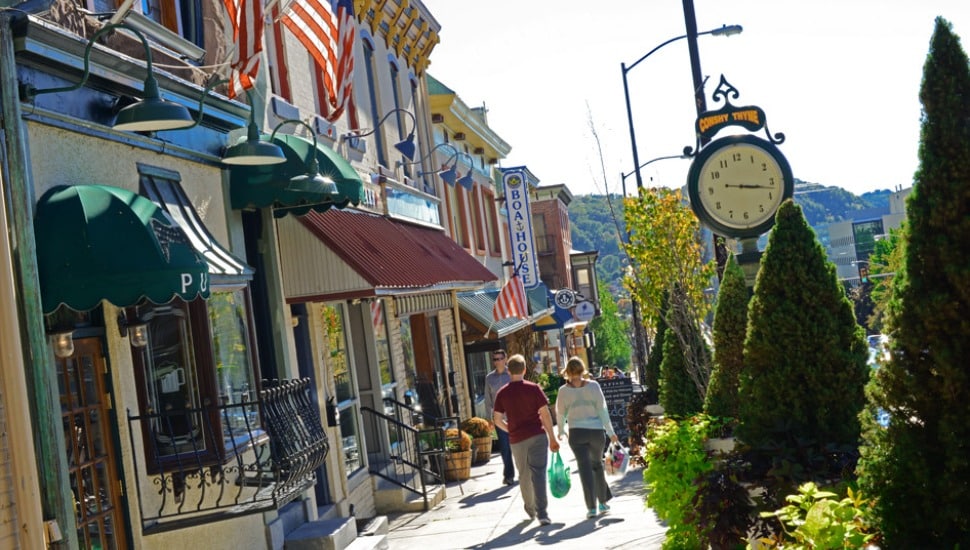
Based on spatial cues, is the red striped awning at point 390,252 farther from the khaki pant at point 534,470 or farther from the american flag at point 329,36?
the khaki pant at point 534,470

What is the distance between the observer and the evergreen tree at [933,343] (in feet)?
15.9

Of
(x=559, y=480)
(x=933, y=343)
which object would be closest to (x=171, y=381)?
(x=559, y=480)

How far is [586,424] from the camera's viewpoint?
12242 millimetres

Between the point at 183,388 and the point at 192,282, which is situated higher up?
the point at 192,282

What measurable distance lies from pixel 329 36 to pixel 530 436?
15.3 ft

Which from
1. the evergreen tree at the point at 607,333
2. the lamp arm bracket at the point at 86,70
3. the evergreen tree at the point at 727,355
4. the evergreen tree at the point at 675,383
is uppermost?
the lamp arm bracket at the point at 86,70

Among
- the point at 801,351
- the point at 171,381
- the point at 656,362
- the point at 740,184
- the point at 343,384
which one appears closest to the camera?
the point at 801,351

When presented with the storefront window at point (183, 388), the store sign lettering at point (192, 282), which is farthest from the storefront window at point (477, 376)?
the store sign lettering at point (192, 282)

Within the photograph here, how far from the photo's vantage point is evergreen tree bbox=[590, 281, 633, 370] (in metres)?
77.1

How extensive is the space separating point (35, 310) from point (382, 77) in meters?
13.0

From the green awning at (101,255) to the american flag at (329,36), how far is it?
14.4ft

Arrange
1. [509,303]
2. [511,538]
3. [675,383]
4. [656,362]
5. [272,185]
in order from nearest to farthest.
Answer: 1. [272,185]
2. [511,538]
3. [675,383]
4. [656,362]
5. [509,303]

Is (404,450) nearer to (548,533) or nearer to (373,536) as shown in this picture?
(373,536)

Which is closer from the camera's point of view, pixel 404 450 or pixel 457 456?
pixel 404 450
